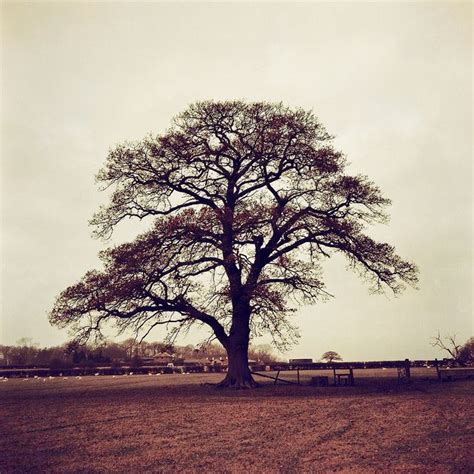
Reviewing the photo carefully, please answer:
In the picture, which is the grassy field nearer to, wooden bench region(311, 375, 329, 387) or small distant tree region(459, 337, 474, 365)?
wooden bench region(311, 375, 329, 387)

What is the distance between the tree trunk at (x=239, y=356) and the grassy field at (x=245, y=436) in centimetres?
603

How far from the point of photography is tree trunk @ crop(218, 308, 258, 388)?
24219mm

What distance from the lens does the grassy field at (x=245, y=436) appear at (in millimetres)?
8469

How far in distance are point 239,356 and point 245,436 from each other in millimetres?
13538

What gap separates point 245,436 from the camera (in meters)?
10.9

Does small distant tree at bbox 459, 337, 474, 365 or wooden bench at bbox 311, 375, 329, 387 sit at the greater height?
small distant tree at bbox 459, 337, 474, 365

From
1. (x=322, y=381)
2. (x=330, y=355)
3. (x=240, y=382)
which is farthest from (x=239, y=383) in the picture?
(x=330, y=355)

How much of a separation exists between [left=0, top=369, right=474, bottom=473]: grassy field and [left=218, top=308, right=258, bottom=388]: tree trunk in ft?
19.8

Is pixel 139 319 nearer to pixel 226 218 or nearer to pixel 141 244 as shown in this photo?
pixel 141 244

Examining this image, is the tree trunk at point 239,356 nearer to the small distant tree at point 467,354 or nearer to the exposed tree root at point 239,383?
the exposed tree root at point 239,383

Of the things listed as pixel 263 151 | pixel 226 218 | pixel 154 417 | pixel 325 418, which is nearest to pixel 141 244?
pixel 226 218

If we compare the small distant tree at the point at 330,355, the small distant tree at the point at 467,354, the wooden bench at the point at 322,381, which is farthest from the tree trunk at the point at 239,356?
the small distant tree at the point at 330,355

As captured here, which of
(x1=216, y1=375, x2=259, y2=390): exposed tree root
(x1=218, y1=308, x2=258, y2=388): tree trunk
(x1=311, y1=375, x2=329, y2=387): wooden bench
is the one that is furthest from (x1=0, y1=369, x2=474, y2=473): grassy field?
(x1=311, y1=375, x2=329, y2=387): wooden bench

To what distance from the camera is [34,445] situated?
10523 mm
